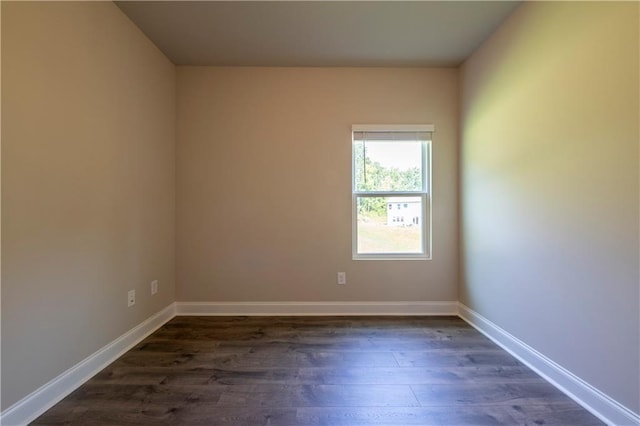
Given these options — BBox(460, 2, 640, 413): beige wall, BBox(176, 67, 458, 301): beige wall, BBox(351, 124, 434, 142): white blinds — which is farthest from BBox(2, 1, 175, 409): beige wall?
BBox(460, 2, 640, 413): beige wall

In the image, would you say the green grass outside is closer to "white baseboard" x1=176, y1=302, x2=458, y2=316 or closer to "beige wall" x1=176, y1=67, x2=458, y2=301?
"beige wall" x1=176, y1=67, x2=458, y2=301

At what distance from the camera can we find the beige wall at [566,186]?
1.40 m

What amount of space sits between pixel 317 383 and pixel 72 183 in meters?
1.91

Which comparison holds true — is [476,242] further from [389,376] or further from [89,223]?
[89,223]

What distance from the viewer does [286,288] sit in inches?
118

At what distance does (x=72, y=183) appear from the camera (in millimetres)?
1741

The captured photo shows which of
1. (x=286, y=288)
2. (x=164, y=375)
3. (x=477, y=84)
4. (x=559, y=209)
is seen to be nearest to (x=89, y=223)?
(x=164, y=375)

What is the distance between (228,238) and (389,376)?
1939 millimetres

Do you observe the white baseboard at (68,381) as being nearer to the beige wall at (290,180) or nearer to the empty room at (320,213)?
the empty room at (320,213)

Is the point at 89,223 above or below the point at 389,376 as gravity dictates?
above

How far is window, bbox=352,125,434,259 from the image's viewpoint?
302cm

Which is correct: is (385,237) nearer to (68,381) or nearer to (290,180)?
(290,180)

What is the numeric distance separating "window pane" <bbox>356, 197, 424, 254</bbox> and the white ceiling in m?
1.38

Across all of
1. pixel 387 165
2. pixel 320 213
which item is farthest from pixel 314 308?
pixel 387 165
